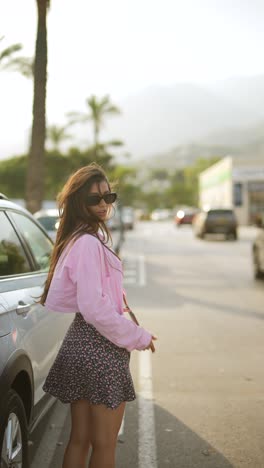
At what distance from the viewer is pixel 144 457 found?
4145 millimetres

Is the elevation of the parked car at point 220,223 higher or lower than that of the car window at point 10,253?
lower

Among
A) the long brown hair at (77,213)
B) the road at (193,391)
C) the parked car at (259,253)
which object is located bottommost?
the road at (193,391)

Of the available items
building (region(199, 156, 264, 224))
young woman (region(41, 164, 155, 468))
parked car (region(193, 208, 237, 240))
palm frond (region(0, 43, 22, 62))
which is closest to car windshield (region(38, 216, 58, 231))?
young woman (region(41, 164, 155, 468))

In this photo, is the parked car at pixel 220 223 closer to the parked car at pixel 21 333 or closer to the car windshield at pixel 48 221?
the car windshield at pixel 48 221

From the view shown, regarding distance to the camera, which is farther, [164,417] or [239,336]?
[239,336]

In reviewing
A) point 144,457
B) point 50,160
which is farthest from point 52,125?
point 144,457

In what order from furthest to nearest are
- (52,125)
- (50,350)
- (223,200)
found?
(223,200), (52,125), (50,350)

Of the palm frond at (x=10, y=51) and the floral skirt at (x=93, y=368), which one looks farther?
the palm frond at (x=10, y=51)

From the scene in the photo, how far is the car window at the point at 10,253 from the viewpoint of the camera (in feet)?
12.3

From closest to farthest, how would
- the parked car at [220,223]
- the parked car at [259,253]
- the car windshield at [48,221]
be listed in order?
1. the parked car at [259,253]
2. the car windshield at [48,221]
3. the parked car at [220,223]

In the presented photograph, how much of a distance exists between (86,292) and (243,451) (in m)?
2.01

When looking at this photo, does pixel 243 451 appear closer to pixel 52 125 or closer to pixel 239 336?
pixel 239 336

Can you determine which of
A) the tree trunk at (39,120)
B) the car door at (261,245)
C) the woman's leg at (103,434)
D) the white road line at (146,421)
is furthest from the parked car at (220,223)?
the woman's leg at (103,434)

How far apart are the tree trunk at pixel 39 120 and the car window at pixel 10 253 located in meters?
12.9
